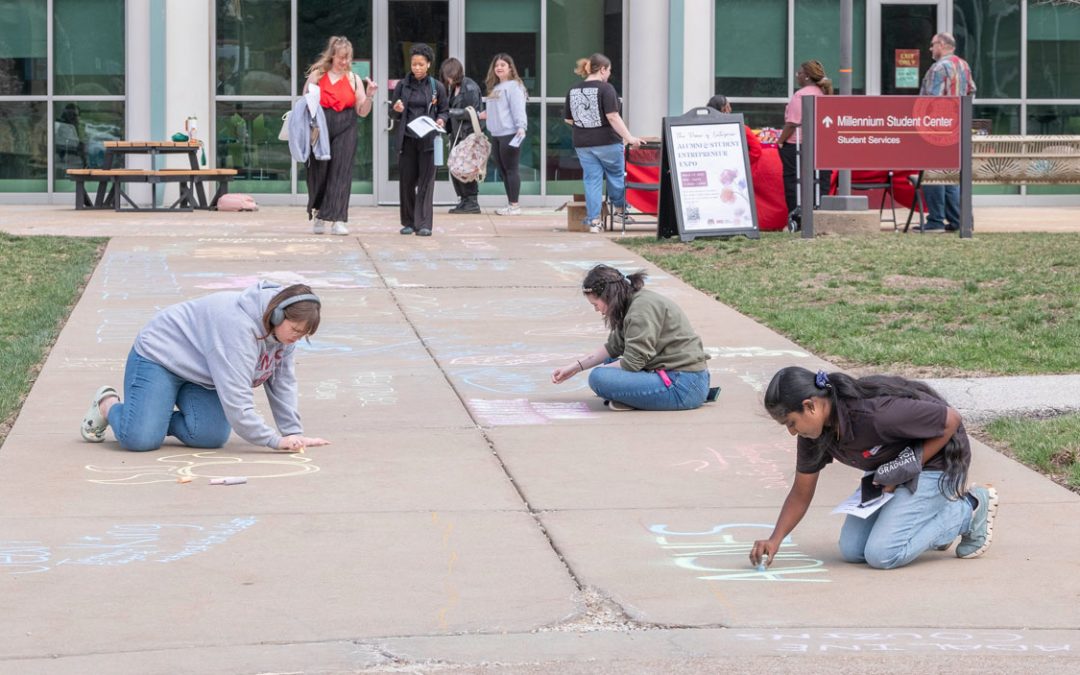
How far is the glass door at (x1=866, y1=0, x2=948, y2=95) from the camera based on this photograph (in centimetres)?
2138

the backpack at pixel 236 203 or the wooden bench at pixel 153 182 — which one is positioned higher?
the wooden bench at pixel 153 182

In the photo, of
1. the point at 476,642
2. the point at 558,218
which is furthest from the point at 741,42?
the point at 476,642

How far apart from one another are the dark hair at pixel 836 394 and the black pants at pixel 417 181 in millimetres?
10739

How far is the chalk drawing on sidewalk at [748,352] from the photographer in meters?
9.84

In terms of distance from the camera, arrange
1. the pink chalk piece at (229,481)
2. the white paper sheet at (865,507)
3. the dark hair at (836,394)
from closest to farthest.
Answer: the dark hair at (836,394), the white paper sheet at (865,507), the pink chalk piece at (229,481)

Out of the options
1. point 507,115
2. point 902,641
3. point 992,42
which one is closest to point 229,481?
point 902,641

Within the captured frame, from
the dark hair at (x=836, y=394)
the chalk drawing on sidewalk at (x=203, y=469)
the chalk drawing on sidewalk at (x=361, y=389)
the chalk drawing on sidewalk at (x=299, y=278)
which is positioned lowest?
the chalk drawing on sidewalk at (x=203, y=469)

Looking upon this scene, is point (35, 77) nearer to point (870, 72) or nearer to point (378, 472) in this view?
point (870, 72)

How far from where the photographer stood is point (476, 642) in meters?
4.64

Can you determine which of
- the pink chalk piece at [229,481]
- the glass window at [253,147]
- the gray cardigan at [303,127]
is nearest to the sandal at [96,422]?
the pink chalk piece at [229,481]

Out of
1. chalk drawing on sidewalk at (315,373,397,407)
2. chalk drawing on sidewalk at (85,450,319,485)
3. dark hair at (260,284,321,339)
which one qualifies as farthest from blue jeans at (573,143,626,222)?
dark hair at (260,284,321,339)

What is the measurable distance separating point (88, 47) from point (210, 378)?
48.7 feet

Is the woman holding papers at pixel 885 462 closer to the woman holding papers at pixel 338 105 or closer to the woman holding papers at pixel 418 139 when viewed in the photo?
the woman holding papers at pixel 338 105

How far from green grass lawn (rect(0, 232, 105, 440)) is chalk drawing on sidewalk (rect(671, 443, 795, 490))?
328 cm
